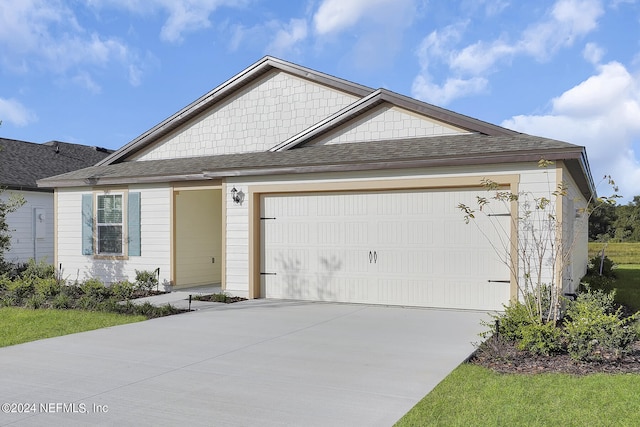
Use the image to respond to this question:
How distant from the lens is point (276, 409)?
15.0 feet

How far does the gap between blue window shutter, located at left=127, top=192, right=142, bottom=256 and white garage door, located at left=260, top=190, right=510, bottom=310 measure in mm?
3818

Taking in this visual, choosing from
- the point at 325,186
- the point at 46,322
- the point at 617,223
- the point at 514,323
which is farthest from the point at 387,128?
the point at 617,223

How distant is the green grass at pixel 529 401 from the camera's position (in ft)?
13.9

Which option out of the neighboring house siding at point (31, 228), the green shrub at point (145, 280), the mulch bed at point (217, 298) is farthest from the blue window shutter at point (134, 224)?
the neighboring house siding at point (31, 228)

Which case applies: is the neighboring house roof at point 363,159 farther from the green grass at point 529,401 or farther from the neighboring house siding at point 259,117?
the green grass at point 529,401

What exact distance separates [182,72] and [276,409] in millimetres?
12108

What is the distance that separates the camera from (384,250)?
10641 millimetres

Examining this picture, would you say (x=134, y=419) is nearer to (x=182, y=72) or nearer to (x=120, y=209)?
(x=120, y=209)

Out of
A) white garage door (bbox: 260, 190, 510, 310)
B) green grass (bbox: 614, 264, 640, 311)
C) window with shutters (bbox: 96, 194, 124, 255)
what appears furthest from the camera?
window with shutters (bbox: 96, 194, 124, 255)

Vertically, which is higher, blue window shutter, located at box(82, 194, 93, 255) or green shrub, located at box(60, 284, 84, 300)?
blue window shutter, located at box(82, 194, 93, 255)

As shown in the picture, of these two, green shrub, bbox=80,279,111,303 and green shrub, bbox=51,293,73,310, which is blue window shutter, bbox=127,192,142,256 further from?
green shrub, bbox=51,293,73,310

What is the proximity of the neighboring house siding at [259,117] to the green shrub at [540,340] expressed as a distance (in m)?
8.79

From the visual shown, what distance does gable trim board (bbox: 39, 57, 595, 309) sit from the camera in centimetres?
991

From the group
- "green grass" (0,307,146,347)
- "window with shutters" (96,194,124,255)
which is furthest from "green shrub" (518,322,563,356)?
"window with shutters" (96,194,124,255)
